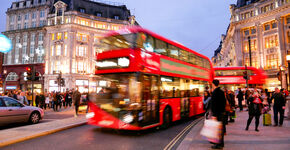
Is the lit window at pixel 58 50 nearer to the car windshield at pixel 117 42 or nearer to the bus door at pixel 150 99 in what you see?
the car windshield at pixel 117 42

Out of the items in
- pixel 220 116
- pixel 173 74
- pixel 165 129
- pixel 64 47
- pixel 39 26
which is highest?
pixel 39 26

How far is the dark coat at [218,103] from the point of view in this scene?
539 cm

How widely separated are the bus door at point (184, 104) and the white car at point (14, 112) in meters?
7.60

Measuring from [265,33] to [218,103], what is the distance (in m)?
40.7

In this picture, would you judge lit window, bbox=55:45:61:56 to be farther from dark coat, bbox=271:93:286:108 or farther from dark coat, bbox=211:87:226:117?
dark coat, bbox=211:87:226:117

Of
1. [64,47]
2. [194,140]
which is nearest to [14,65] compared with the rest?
[64,47]

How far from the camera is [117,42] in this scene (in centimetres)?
805

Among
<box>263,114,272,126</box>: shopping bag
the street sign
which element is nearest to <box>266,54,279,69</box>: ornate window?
<box>263,114,272,126</box>: shopping bag

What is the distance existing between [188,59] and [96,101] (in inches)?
219

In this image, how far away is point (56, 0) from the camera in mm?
45594

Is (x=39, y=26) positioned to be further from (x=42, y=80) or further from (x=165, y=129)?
(x=165, y=129)

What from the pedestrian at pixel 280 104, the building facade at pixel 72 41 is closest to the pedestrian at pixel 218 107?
the pedestrian at pixel 280 104

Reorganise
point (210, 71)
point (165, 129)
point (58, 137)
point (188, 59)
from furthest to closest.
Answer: point (210, 71), point (188, 59), point (165, 129), point (58, 137)

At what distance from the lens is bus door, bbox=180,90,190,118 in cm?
1019
